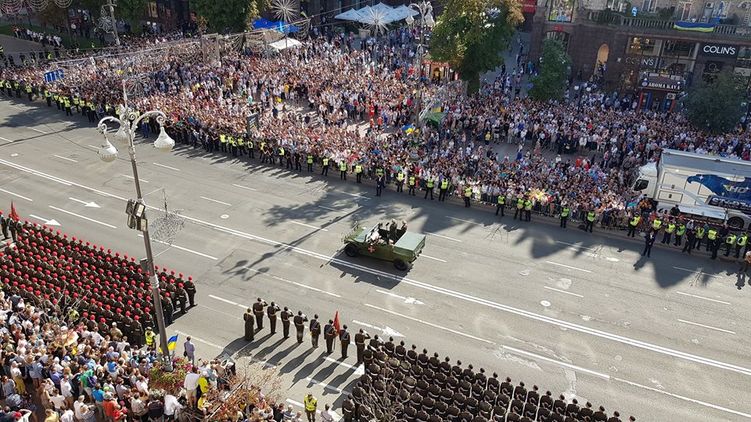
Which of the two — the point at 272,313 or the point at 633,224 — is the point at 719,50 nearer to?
the point at 633,224

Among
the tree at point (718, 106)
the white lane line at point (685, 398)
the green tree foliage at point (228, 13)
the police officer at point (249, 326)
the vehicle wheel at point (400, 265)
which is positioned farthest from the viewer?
the green tree foliage at point (228, 13)

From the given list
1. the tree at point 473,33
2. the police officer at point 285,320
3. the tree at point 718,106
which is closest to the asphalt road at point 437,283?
the police officer at point 285,320

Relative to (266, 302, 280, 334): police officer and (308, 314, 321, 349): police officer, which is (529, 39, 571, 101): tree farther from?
(266, 302, 280, 334): police officer

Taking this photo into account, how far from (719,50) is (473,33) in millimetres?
18301

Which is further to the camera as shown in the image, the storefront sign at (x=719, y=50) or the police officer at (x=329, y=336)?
the storefront sign at (x=719, y=50)

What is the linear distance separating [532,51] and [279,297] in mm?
36382

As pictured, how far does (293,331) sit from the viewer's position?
860 inches

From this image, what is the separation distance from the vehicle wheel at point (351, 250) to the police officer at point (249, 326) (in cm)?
620

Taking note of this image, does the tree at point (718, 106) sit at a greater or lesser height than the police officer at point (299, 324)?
greater

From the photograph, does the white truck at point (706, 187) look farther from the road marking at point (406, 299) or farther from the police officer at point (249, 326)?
the police officer at point (249, 326)

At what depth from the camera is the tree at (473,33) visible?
40812 millimetres

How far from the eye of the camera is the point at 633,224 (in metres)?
28.6

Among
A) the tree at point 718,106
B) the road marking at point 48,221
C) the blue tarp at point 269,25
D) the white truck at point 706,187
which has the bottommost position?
the road marking at point 48,221

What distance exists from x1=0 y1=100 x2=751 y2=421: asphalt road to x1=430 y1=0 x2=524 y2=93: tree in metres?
13.7
